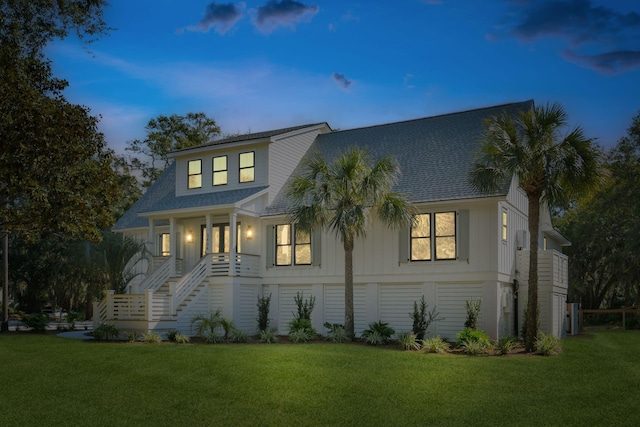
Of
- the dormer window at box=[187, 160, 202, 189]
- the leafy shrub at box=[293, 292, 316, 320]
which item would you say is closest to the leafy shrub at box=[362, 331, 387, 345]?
the leafy shrub at box=[293, 292, 316, 320]

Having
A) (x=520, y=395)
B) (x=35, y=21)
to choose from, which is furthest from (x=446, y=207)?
(x=35, y=21)

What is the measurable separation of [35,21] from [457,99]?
53.0ft

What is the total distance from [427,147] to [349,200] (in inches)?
222

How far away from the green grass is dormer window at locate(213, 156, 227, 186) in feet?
34.3

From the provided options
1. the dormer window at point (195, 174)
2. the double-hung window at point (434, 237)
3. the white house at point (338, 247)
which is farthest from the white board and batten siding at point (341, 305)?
the dormer window at point (195, 174)

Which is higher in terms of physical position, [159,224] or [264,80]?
[264,80]

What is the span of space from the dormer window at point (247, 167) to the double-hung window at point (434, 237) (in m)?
7.42

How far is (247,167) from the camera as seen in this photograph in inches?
1026

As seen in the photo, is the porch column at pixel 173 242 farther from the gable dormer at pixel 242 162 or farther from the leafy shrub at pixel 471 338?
the leafy shrub at pixel 471 338

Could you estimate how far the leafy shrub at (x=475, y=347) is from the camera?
56.6 feet

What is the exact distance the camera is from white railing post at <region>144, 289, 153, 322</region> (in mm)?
21484

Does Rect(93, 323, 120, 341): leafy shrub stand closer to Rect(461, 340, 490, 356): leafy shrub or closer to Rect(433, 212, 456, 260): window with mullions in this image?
Rect(433, 212, 456, 260): window with mullions

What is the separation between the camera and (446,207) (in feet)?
70.3

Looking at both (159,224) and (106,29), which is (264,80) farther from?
(159,224)
